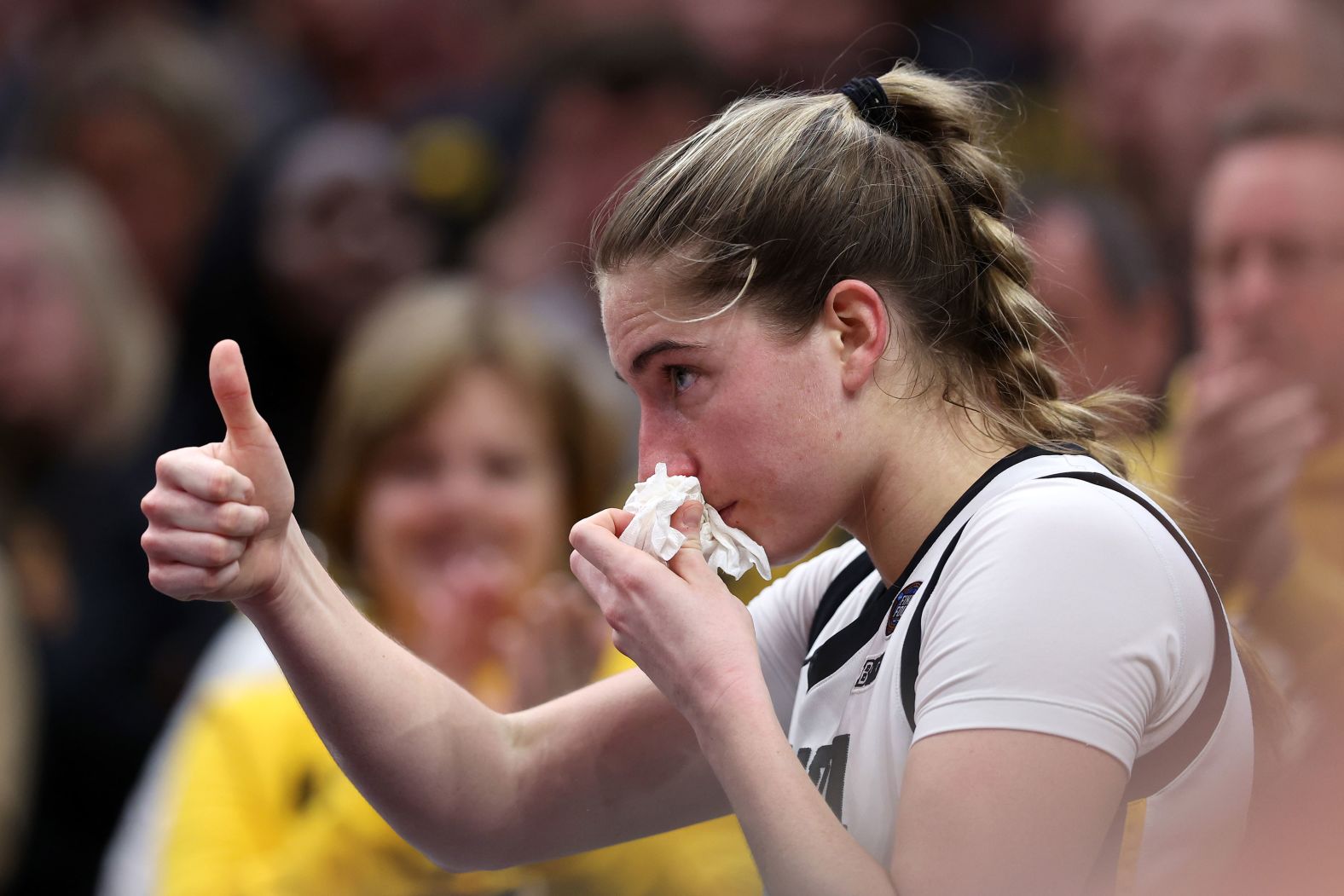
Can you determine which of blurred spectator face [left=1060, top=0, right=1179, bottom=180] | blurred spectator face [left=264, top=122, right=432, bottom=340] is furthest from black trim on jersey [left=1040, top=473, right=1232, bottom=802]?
A: blurred spectator face [left=264, top=122, right=432, bottom=340]

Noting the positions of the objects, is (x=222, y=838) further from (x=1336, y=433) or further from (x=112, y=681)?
(x=1336, y=433)

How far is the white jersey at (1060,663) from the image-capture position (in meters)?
1.71

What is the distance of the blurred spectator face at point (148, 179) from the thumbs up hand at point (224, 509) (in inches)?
156

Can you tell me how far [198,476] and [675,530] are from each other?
62 cm

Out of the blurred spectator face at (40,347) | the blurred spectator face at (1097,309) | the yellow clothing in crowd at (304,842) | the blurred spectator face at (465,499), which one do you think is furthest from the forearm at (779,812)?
the blurred spectator face at (40,347)

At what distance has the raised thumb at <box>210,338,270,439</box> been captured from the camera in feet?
6.65

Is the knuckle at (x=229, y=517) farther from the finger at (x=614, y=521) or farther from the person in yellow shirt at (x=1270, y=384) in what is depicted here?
the person in yellow shirt at (x=1270, y=384)

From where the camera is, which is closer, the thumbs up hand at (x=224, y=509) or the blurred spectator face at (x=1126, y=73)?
the thumbs up hand at (x=224, y=509)

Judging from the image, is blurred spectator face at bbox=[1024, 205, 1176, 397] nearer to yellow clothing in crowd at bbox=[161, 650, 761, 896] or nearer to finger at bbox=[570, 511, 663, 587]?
yellow clothing in crowd at bbox=[161, 650, 761, 896]

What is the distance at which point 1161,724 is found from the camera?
5.98ft

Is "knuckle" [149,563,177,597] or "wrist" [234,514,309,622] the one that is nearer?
"knuckle" [149,563,177,597]

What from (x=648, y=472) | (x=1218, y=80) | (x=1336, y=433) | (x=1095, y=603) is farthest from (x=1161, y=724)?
(x=1218, y=80)

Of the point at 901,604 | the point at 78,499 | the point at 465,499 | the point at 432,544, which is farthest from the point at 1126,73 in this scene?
the point at 78,499

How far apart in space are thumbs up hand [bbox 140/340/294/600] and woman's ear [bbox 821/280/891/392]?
2.50ft
